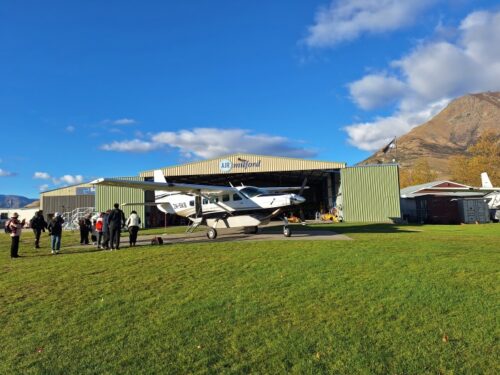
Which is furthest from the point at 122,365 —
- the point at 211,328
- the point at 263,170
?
the point at 263,170

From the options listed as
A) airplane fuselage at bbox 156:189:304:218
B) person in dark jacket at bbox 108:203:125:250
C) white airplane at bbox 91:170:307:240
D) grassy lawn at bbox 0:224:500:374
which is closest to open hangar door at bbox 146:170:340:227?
airplane fuselage at bbox 156:189:304:218

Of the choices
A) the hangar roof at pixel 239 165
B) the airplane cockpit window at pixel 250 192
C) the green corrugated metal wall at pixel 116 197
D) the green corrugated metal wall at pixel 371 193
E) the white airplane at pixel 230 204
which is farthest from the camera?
the green corrugated metal wall at pixel 116 197

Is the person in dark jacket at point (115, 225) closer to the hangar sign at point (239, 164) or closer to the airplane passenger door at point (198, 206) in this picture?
the airplane passenger door at point (198, 206)

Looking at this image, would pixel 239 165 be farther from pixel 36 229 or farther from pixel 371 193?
pixel 36 229

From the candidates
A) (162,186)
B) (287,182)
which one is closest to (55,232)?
(162,186)

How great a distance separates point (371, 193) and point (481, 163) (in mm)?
42360

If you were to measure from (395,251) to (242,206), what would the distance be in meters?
10.3

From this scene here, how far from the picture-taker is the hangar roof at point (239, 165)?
128ft

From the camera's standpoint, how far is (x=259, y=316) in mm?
6637

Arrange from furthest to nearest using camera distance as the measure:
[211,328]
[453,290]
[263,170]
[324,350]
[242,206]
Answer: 1. [263,170]
2. [242,206]
3. [453,290]
4. [211,328]
5. [324,350]

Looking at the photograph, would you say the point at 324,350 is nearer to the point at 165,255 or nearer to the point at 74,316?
the point at 74,316

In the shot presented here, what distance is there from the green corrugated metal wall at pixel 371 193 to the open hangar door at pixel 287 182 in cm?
239

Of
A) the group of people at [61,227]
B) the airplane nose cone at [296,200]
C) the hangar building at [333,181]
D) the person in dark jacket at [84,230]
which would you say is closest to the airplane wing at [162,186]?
the group of people at [61,227]

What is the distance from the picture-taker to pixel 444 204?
36.5 metres
